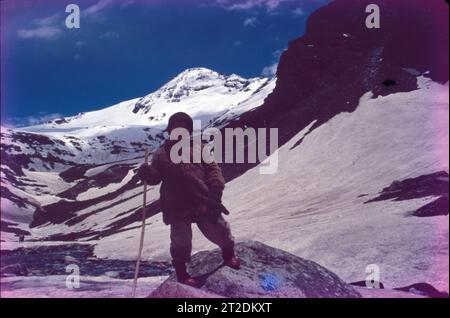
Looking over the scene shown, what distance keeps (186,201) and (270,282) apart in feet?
5.53

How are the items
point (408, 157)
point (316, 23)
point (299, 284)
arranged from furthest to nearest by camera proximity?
point (316, 23)
point (408, 157)
point (299, 284)

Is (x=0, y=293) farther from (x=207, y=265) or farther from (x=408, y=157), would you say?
(x=408, y=157)

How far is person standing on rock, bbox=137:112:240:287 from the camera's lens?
689 centimetres

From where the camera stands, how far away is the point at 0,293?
22.6ft

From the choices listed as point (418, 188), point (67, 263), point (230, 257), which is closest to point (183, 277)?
point (230, 257)

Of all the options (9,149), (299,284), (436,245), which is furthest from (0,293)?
(9,149)

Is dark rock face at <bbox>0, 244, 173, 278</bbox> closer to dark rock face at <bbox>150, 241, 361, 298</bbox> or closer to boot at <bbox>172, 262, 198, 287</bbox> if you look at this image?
boot at <bbox>172, 262, 198, 287</bbox>

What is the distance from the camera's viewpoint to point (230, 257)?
7008 millimetres

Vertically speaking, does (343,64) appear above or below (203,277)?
above

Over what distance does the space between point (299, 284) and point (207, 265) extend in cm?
145

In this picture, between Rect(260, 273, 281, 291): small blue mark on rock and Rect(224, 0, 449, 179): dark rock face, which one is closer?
Rect(260, 273, 281, 291): small blue mark on rock

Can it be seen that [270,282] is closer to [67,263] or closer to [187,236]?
[187,236]

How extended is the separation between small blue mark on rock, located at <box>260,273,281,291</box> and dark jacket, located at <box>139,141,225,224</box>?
130cm

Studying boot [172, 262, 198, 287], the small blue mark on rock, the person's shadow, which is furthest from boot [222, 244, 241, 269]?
boot [172, 262, 198, 287]
